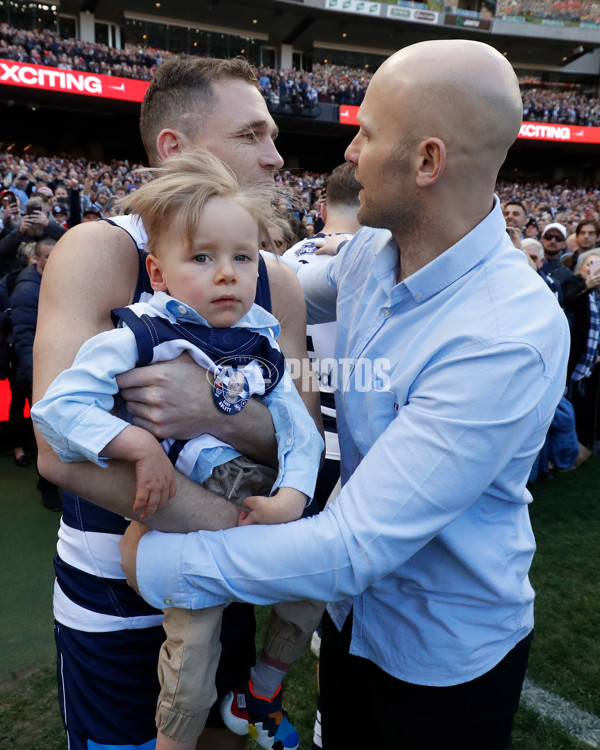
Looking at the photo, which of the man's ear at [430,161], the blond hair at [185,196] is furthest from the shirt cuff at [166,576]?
the man's ear at [430,161]

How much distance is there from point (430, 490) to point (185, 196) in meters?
0.80

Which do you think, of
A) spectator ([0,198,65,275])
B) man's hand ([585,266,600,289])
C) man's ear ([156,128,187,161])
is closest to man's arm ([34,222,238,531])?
man's ear ([156,128,187,161])

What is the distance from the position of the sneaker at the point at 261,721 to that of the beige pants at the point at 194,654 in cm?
27

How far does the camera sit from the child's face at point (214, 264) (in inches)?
50.9

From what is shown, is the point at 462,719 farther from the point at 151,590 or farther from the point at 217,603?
the point at 151,590

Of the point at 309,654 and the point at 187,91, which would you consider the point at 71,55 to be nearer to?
the point at 187,91

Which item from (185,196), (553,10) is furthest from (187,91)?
(553,10)

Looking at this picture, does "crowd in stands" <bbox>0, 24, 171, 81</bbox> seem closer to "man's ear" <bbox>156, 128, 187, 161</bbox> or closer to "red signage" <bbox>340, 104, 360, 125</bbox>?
"red signage" <bbox>340, 104, 360, 125</bbox>

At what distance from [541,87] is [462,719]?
145ft

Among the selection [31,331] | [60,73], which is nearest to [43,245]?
[31,331]

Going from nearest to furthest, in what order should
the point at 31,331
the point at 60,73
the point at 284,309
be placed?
the point at 284,309
the point at 31,331
the point at 60,73

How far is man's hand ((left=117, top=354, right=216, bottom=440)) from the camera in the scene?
1217 millimetres

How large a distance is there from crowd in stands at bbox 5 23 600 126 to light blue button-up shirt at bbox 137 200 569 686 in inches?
1018

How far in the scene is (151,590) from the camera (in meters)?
1.20
